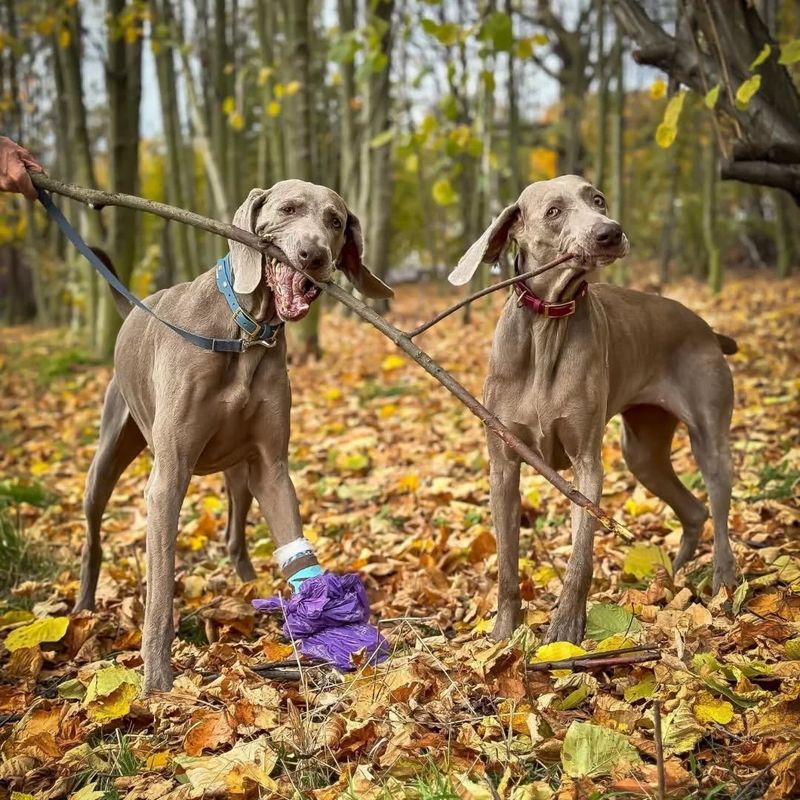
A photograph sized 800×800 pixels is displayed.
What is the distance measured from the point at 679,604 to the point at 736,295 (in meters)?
12.4

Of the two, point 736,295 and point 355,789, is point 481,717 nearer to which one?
point 355,789

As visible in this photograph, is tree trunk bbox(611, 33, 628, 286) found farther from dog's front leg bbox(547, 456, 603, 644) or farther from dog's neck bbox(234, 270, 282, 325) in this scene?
dog's neck bbox(234, 270, 282, 325)

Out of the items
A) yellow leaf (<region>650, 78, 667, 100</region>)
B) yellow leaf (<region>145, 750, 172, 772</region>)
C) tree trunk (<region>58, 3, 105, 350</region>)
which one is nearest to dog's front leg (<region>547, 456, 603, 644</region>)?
yellow leaf (<region>145, 750, 172, 772</region>)

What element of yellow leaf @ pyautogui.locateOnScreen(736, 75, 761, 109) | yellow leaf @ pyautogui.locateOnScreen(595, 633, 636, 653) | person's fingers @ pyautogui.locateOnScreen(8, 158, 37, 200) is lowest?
yellow leaf @ pyautogui.locateOnScreen(595, 633, 636, 653)

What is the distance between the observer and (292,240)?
3.19m

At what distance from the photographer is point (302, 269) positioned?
3133 millimetres

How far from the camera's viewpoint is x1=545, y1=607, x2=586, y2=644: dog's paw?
3352 mm

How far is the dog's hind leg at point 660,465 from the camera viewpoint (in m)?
4.44

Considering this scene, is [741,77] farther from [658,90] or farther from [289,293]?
[289,293]

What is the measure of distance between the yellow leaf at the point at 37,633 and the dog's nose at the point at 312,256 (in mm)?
1780

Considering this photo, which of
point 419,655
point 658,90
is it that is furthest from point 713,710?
point 658,90

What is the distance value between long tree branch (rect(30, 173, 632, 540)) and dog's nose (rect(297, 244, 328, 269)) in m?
0.06

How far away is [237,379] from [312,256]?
1.98 ft

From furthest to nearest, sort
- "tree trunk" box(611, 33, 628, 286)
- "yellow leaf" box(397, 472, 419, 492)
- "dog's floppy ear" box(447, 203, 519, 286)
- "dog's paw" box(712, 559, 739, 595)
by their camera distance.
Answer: "tree trunk" box(611, 33, 628, 286), "yellow leaf" box(397, 472, 419, 492), "dog's paw" box(712, 559, 739, 595), "dog's floppy ear" box(447, 203, 519, 286)
